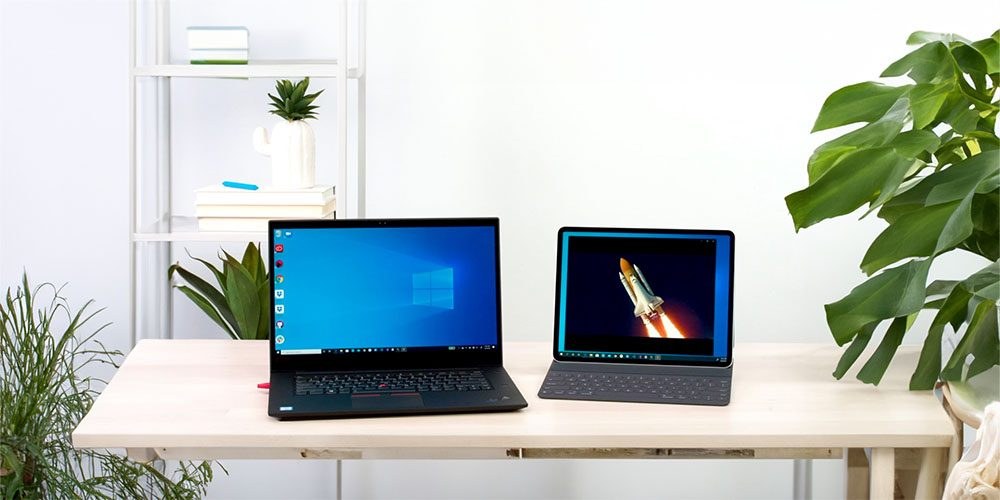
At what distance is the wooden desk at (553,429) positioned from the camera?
162 cm

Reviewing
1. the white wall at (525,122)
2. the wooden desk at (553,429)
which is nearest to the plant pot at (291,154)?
the white wall at (525,122)

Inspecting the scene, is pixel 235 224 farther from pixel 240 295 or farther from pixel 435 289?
pixel 435 289

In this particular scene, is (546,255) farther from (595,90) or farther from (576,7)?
(576,7)

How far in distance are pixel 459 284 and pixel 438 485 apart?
1.11m

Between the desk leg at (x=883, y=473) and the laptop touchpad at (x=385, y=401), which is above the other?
the laptop touchpad at (x=385, y=401)

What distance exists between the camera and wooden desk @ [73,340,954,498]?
1.62m

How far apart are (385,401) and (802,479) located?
5.10ft

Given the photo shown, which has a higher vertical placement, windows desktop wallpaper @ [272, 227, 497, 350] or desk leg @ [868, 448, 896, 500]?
windows desktop wallpaper @ [272, 227, 497, 350]

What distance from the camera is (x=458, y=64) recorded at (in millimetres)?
2672

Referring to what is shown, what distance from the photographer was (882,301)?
6.03 feet

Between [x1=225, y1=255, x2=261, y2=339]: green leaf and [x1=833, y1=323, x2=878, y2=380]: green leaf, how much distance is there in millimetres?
1313

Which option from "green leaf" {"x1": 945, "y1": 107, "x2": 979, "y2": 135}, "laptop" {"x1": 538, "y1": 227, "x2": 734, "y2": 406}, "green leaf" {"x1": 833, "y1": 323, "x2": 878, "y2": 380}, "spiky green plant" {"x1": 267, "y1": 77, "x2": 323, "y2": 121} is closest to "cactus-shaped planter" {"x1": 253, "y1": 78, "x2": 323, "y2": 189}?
"spiky green plant" {"x1": 267, "y1": 77, "x2": 323, "y2": 121}

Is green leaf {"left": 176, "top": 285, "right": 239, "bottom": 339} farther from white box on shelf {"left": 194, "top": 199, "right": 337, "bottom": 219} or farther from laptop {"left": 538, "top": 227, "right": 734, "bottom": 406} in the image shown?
laptop {"left": 538, "top": 227, "right": 734, "bottom": 406}

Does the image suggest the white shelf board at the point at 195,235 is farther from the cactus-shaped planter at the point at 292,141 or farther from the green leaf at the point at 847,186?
the green leaf at the point at 847,186
